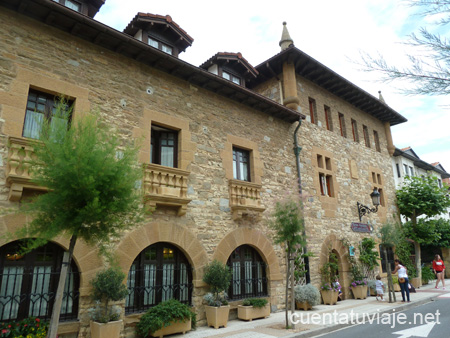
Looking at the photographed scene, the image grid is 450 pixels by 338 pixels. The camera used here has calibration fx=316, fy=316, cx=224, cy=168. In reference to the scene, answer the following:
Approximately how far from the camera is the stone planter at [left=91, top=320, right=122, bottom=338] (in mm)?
5723

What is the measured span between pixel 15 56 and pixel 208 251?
6061 mm

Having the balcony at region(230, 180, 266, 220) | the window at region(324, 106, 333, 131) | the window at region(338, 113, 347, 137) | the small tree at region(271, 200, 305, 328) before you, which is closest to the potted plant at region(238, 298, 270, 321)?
the small tree at region(271, 200, 305, 328)

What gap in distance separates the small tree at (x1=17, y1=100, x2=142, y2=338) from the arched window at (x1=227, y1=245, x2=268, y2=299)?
5040 millimetres

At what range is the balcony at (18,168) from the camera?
5.51 metres

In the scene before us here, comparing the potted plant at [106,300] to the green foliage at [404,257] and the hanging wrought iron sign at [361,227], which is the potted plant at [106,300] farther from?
the green foliage at [404,257]

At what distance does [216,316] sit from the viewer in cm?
734

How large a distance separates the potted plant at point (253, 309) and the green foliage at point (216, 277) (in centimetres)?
94

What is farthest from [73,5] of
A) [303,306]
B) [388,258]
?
[388,258]

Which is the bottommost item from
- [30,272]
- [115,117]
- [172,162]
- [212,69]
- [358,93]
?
[30,272]

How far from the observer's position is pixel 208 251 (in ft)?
26.8

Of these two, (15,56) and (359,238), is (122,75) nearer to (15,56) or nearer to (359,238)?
(15,56)

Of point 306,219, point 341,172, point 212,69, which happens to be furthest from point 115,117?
point 341,172

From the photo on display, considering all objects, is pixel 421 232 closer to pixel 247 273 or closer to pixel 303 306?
pixel 303 306

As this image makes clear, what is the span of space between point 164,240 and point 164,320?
5.57 ft
